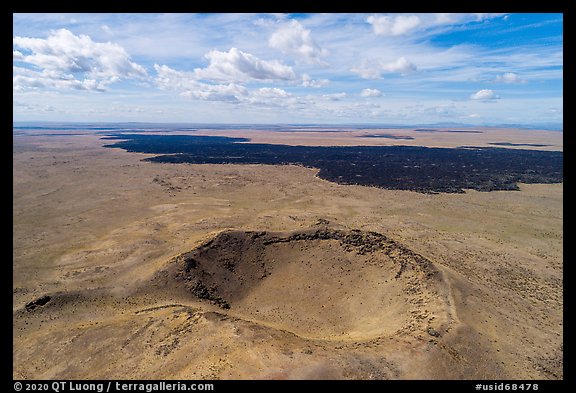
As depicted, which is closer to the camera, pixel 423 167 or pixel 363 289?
pixel 363 289

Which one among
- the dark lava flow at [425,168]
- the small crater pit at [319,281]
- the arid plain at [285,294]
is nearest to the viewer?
the arid plain at [285,294]

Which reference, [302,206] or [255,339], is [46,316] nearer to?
[255,339]

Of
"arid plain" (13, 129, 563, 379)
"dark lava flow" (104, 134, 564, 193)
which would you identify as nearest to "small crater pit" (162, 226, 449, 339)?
"arid plain" (13, 129, 563, 379)

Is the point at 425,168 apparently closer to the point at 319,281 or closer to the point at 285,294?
the point at 319,281

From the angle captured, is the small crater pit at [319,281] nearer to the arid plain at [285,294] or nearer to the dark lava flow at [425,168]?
the arid plain at [285,294]

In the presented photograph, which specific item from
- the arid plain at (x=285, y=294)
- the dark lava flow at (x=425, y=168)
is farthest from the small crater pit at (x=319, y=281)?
the dark lava flow at (x=425, y=168)

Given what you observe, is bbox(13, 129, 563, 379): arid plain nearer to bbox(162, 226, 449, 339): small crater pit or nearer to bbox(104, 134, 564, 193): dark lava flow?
bbox(162, 226, 449, 339): small crater pit

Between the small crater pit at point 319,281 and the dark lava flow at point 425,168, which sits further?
the dark lava flow at point 425,168
